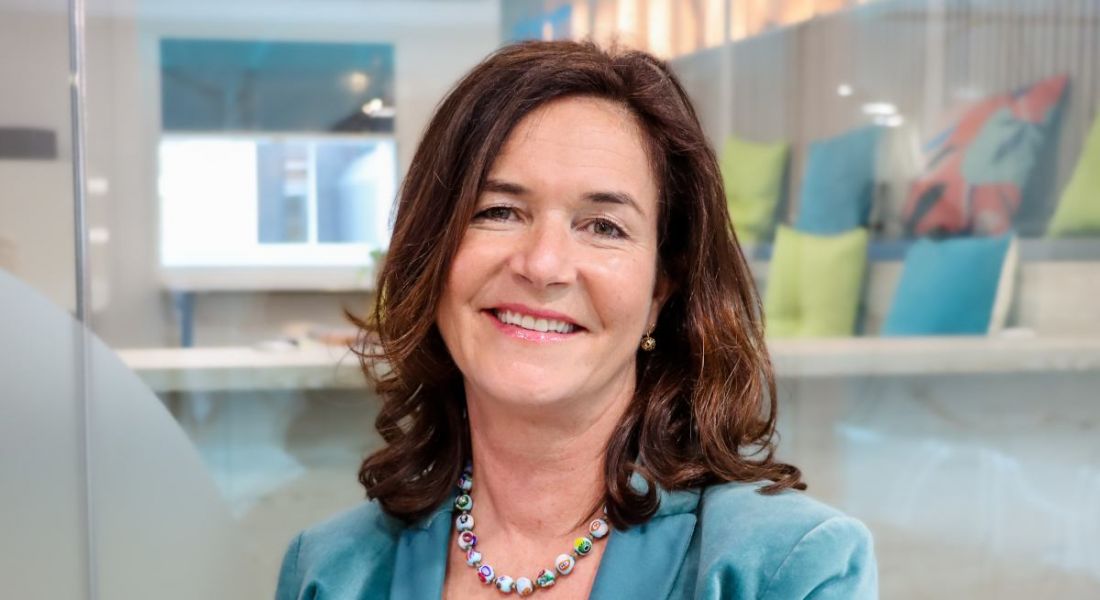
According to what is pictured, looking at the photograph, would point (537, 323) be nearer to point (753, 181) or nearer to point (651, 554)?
point (651, 554)

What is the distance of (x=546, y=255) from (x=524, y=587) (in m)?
0.38

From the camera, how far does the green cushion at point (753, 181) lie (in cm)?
247

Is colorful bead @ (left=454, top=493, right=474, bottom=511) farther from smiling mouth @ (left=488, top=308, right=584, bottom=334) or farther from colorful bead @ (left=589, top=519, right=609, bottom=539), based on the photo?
smiling mouth @ (left=488, top=308, right=584, bottom=334)

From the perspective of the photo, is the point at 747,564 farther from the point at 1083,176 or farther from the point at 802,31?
the point at 1083,176

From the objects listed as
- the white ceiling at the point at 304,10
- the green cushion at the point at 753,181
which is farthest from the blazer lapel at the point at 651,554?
the white ceiling at the point at 304,10

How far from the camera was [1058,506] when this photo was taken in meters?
2.67

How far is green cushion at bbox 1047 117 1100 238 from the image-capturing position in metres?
2.57

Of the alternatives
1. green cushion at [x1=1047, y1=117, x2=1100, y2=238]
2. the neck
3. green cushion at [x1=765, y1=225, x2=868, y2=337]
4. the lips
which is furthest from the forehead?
green cushion at [x1=1047, y1=117, x2=1100, y2=238]

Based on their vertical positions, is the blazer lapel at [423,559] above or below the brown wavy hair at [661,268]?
below

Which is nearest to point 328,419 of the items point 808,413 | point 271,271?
point 271,271

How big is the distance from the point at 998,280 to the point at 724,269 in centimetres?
141

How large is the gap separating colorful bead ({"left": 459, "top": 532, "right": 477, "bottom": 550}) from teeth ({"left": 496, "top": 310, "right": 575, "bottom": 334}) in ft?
0.92

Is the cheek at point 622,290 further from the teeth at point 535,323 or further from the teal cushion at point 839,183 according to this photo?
the teal cushion at point 839,183

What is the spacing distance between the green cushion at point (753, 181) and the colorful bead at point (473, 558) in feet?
4.12
